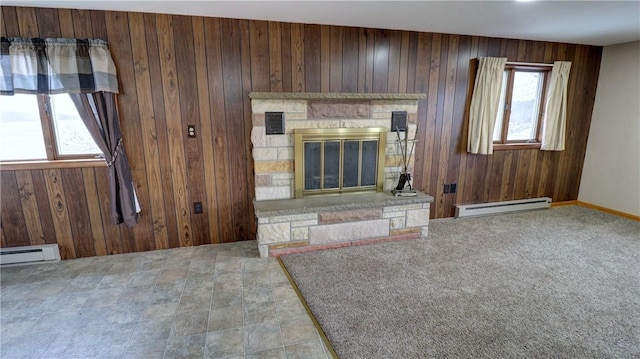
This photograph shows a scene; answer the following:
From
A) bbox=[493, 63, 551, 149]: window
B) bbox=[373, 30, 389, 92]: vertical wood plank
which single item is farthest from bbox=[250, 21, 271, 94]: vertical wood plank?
bbox=[493, 63, 551, 149]: window

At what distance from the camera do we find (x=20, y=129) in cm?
272

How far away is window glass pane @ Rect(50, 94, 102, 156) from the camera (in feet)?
9.05

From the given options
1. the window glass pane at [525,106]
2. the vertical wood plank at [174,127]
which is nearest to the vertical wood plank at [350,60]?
the vertical wood plank at [174,127]

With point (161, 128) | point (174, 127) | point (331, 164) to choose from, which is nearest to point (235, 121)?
point (174, 127)

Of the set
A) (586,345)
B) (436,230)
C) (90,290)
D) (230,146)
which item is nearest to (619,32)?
(436,230)

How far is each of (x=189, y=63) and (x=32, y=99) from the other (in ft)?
4.40

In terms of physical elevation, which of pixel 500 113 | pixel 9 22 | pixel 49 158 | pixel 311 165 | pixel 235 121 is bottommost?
pixel 311 165

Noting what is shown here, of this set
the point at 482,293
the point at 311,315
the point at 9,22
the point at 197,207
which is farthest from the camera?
the point at 197,207

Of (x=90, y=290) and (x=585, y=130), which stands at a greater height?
(x=585, y=130)

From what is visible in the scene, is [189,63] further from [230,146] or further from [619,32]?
[619,32]

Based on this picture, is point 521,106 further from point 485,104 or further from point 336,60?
point 336,60

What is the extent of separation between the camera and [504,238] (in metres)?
3.42

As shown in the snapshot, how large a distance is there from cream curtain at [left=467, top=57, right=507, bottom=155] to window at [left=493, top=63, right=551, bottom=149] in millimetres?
283

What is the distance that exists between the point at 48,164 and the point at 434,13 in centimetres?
368
